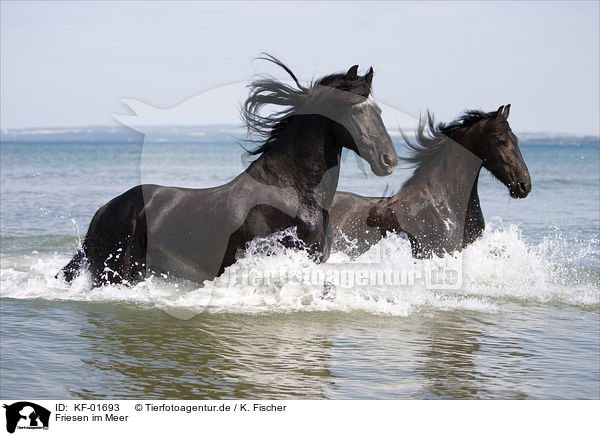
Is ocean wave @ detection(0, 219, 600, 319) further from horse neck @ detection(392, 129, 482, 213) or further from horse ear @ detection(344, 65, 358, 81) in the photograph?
horse ear @ detection(344, 65, 358, 81)

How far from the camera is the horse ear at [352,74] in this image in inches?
228

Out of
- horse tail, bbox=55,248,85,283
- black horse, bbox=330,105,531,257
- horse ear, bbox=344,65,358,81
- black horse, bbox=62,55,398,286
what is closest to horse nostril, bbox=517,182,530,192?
black horse, bbox=330,105,531,257

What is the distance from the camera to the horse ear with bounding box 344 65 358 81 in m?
5.79

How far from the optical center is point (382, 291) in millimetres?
7184

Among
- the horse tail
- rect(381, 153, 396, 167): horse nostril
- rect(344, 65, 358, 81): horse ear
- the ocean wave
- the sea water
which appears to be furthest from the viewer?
the horse tail

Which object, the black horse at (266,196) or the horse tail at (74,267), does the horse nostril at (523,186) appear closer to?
the black horse at (266,196)

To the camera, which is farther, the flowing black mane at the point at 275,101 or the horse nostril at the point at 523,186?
the horse nostril at the point at 523,186

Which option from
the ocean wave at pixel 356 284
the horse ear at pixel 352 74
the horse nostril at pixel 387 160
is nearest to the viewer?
the horse nostril at pixel 387 160

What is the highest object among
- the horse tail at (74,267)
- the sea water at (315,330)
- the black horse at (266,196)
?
the black horse at (266,196)

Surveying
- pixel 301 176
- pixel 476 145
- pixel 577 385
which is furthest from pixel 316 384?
pixel 476 145

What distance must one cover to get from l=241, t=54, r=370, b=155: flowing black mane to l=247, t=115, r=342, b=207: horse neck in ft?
0.36

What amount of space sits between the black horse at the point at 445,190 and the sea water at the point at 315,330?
0.19m
